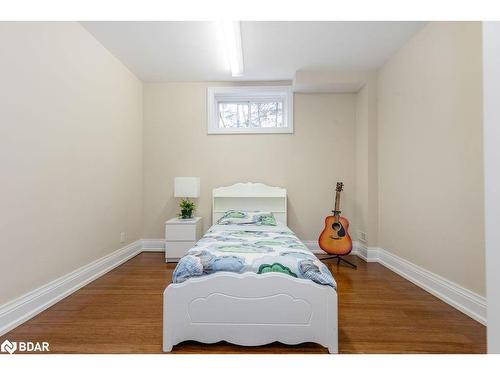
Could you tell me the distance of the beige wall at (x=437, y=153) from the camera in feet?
6.83

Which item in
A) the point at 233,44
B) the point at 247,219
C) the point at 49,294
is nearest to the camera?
the point at 49,294

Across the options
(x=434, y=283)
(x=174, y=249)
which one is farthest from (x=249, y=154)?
(x=434, y=283)

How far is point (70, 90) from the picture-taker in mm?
2545

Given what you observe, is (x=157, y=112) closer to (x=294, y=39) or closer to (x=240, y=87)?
(x=240, y=87)

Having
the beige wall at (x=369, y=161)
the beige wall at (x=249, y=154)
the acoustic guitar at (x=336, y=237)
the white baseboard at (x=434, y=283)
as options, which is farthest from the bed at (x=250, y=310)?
the beige wall at (x=249, y=154)

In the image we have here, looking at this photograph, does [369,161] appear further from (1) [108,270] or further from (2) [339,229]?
(1) [108,270]

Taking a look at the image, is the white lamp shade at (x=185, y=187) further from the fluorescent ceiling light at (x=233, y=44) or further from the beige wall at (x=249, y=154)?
the fluorescent ceiling light at (x=233, y=44)

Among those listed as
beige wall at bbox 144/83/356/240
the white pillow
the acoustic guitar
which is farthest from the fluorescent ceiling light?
the acoustic guitar

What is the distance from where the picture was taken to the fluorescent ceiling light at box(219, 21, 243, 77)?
261cm

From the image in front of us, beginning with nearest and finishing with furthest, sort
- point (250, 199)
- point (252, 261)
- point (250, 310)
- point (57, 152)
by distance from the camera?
1. point (250, 310)
2. point (252, 261)
3. point (57, 152)
4. point (250, 199)

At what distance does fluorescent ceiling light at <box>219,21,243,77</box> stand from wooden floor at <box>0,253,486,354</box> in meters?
2.54

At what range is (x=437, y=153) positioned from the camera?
2494 mm

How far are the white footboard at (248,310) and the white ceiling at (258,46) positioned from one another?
2420 mm

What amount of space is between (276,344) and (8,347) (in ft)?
5.26
